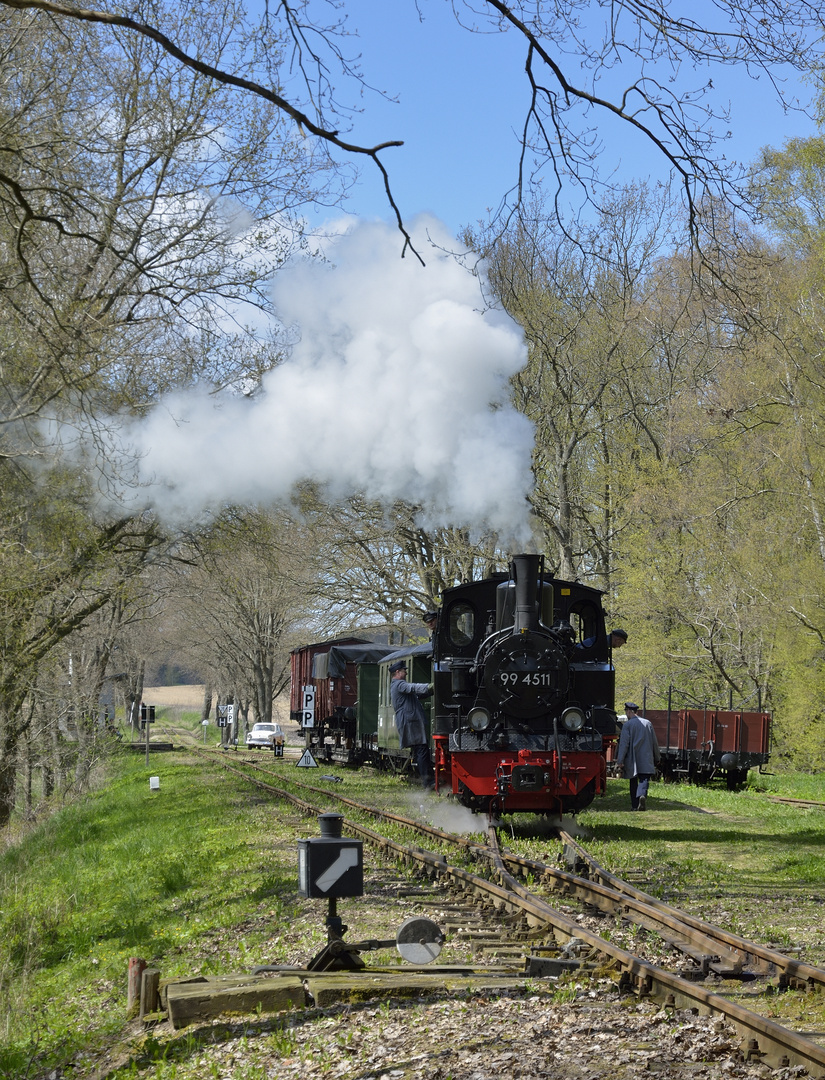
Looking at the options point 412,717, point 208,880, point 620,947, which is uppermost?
point 412,717

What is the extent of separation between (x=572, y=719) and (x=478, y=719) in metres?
1.05

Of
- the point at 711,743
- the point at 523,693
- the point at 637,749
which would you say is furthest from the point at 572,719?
the point at 711,743

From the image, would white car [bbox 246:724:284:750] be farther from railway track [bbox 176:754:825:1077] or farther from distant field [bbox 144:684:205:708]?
distant field [bbox 144:684:205:708]

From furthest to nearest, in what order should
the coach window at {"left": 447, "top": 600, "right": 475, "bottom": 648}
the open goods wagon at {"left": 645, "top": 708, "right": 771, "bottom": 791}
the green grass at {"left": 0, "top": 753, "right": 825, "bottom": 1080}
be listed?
1. the open goods wagon at {"left": 645, "top": 708, "right": 771, "bottom": 791}
2. the coach window at {"left": 447, "top": 600, "right": 475, "bottom": 648}
3. the green grass at {"left": 0, "top": 753, "right": 825, "bottom": 1080}

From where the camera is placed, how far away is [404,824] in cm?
1281

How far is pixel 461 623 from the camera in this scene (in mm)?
12805

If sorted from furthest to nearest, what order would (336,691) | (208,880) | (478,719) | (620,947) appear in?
1. (336,691)
2. (478,719)
3. (208,880)
4. (620,947)

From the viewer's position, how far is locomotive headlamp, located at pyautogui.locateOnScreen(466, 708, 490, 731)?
1185 cm

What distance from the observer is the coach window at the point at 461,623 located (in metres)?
12.8

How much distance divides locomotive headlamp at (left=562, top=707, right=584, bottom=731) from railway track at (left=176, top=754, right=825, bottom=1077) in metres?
1.25

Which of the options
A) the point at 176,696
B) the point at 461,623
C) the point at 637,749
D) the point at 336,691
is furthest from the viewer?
the point at 176,696

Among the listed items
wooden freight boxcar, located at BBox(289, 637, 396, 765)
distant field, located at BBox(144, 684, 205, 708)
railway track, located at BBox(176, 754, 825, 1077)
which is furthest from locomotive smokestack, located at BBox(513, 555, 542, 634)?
distant field, located at BBox(144, 684, 205, 708)

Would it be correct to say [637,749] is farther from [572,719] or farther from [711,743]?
[711,743]

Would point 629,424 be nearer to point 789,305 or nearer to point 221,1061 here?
point 789,305
